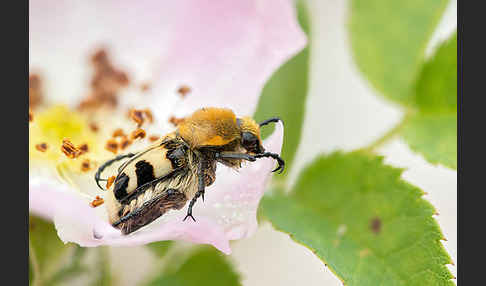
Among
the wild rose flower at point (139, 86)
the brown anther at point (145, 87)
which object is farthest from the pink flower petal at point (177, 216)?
the brown anther at point (145, 87)

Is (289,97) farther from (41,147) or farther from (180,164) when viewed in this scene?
(41,147)

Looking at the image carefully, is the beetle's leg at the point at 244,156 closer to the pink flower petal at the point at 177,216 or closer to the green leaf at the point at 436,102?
the pink flower petal at the point at 177,216

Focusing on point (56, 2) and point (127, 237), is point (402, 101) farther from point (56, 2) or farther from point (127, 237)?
point (56, 2)

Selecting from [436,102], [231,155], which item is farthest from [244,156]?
[436,102]

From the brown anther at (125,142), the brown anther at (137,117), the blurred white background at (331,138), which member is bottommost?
the blurred white background at (331,138)

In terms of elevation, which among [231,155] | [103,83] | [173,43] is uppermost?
[231,155]

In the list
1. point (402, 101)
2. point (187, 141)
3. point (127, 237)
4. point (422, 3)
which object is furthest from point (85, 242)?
point (422, 3)
